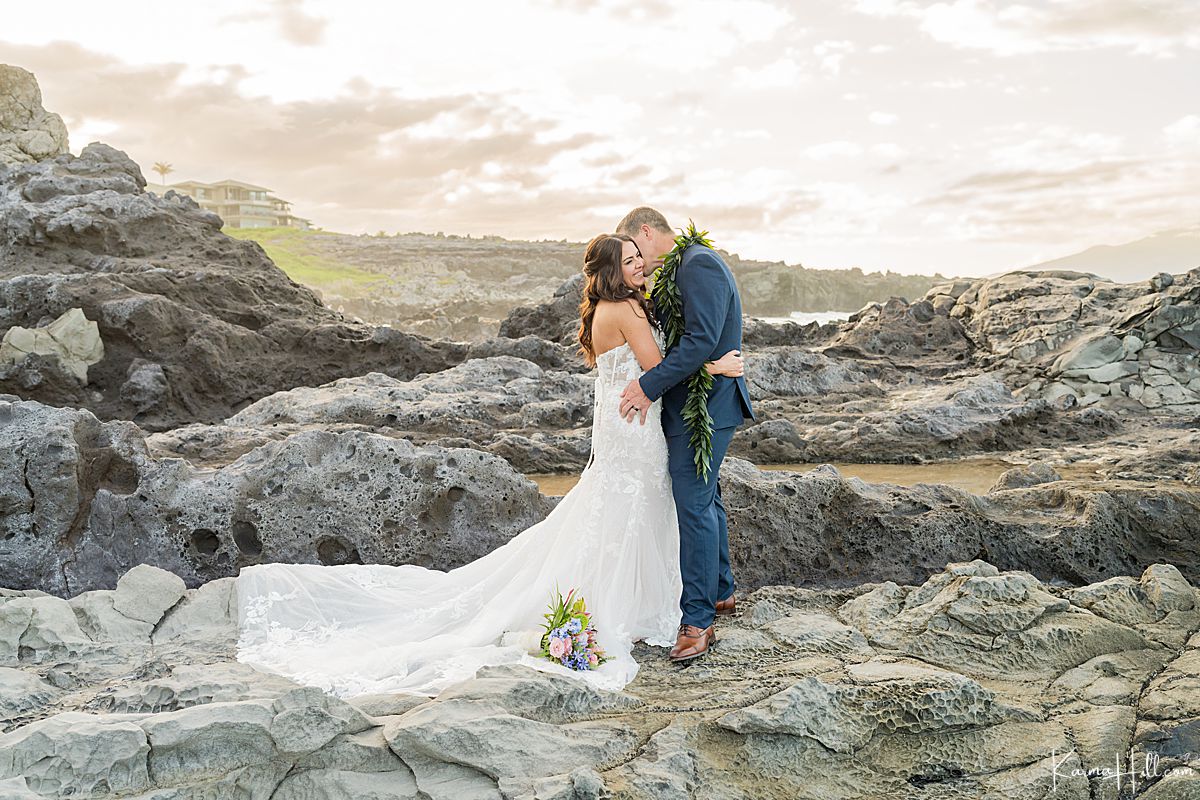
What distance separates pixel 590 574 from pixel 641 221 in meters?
1.70

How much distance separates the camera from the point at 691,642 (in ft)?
13.6

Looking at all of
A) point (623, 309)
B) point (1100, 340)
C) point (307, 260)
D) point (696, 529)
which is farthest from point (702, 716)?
point (307, 260)

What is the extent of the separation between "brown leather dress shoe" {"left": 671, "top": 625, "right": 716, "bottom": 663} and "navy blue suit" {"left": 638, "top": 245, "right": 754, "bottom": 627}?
31 mm

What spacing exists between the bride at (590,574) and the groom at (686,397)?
0.33 ft

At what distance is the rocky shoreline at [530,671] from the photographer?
10.0ft

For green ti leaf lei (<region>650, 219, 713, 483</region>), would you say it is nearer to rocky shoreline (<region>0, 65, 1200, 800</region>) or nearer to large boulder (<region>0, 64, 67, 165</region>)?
rocky shoreline (<region>0, 65, 1200, 800</region>)

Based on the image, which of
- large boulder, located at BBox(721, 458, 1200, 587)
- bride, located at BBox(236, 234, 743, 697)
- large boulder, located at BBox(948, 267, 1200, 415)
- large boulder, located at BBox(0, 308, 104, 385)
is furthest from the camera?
large boulder, located at BBox(948, 267, 1200, 415)

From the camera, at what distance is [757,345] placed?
18438 mm

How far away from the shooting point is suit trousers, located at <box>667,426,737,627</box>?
167 inches

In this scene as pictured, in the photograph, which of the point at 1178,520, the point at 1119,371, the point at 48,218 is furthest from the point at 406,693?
the point at 1119,371

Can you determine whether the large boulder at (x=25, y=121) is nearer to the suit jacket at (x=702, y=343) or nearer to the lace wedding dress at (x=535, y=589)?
the lace wedding dress at (x=535, y=589)

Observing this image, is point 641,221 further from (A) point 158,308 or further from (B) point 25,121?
(B) point 25,121

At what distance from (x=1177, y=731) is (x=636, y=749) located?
1.78 m

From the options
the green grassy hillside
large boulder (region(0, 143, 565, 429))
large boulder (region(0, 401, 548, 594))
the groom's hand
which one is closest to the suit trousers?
the groom's hand
